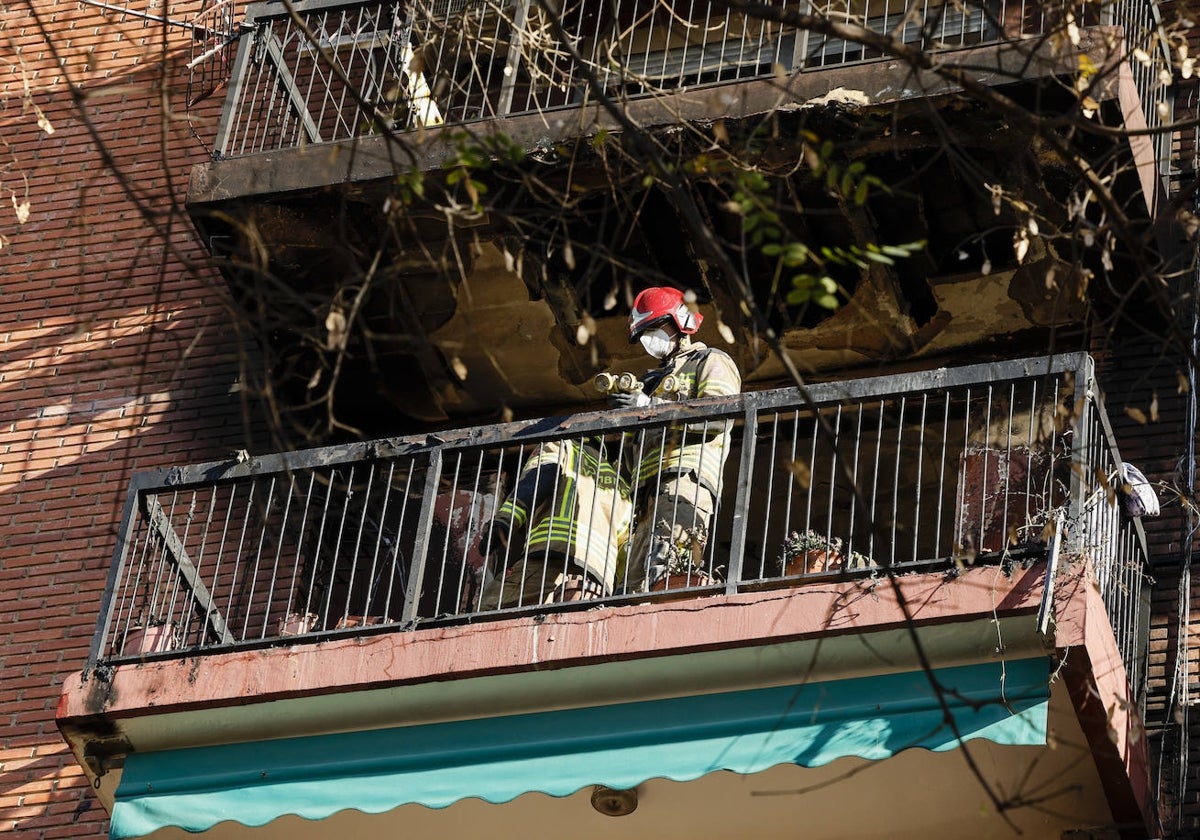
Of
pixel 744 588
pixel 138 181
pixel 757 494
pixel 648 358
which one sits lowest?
pixel 744 588

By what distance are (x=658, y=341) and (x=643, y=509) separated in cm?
85

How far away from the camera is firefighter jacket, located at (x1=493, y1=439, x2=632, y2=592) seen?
8195mm

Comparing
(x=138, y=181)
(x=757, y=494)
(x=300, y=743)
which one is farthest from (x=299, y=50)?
(x=300, y=743)

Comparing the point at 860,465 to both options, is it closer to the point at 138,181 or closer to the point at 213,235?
the point at 213,235

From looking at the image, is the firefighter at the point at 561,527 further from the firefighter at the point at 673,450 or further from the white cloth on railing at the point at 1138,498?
the white cloth on railing at the point at 1138,498

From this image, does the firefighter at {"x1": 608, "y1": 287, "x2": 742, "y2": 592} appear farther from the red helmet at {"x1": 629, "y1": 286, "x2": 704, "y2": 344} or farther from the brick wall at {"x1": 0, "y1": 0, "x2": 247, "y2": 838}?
the brick wall at {"x1": 0, "y1": 0, "x2": 247, "y2": 838}

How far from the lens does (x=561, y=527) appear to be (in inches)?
324

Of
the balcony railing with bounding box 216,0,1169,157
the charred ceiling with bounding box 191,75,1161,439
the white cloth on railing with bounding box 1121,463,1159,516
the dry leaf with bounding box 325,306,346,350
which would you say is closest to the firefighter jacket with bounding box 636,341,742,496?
the charred ceiling with bounding box 191,75,1161,439

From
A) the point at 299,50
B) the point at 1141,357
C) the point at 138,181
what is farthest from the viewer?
the point at 138,181

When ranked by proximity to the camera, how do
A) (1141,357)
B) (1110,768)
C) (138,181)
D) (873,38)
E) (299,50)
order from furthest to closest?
1. (138,181)
2. (299,50)
3. (1141,357)
4. (1110,768)
5. (873,38)

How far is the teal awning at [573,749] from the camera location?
7066mm

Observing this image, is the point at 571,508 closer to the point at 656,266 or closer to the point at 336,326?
the point at 656,266

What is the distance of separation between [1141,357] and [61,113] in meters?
6.69

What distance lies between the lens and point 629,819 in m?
7.98
